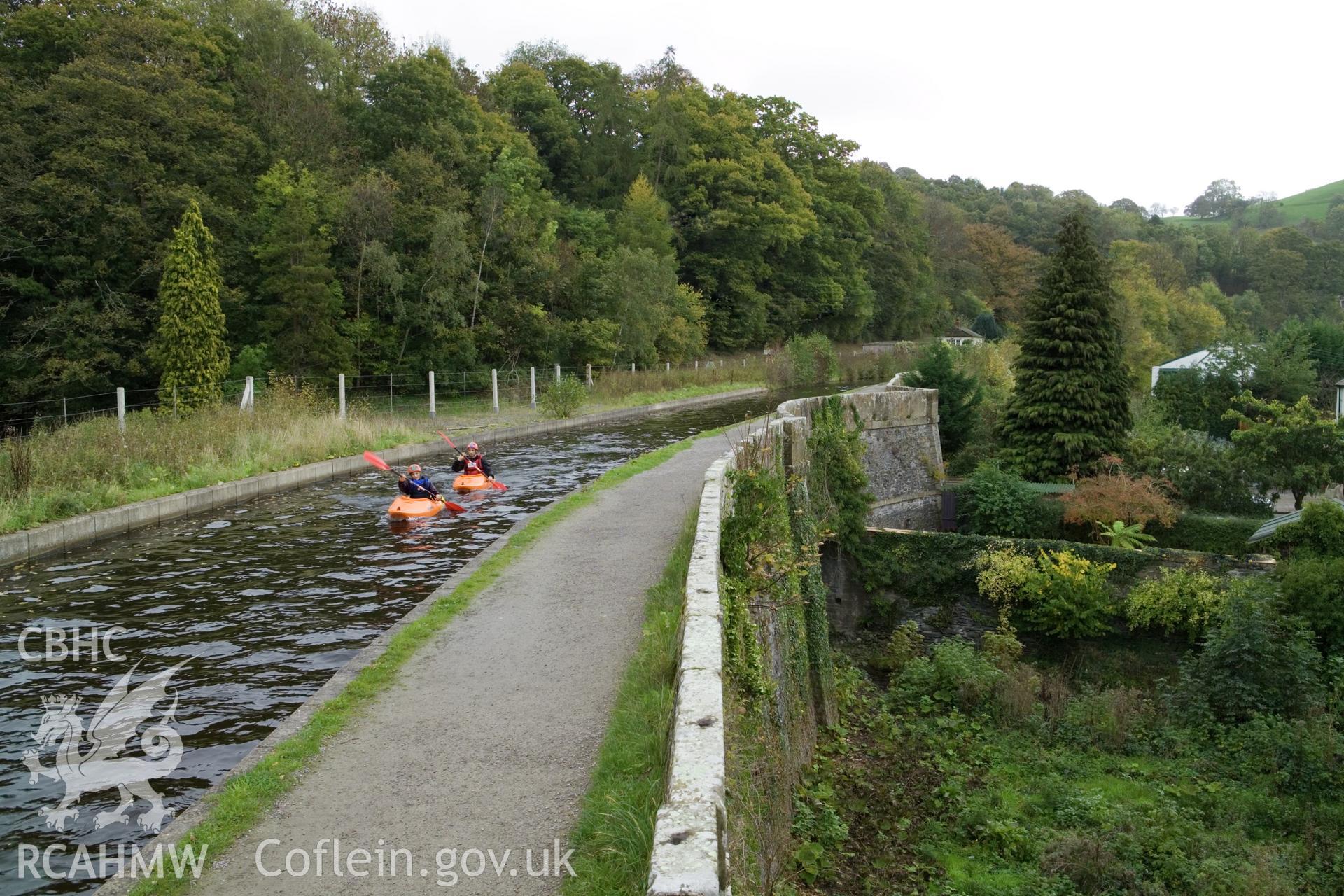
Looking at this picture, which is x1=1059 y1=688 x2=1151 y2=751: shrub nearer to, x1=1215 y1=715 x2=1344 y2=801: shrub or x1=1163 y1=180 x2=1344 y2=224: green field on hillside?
x1=1215 y1=715 x2=1344 y2=801: shrub

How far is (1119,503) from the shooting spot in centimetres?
1806

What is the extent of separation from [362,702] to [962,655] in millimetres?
10336

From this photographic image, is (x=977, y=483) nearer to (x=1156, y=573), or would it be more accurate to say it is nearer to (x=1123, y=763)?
(x=1156, y=573)

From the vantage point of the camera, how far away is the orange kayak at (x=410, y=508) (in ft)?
46.7

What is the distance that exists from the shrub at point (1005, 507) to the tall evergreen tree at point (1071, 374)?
4.18 ft

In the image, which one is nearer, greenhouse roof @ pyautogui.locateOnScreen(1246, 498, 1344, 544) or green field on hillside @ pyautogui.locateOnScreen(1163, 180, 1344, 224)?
greenhouse roof @ pyautogui.locateOnScreen(1246, 498, 1344, 544)

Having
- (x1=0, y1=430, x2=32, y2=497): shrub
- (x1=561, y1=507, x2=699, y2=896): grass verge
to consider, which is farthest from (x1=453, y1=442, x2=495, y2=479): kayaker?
(x1=561, y1=507, x2=699, y2=896): grass verge

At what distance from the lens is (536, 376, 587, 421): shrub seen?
1134 inches

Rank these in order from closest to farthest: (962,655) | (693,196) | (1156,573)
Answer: (962,655) → (1156,573) → (693,196)

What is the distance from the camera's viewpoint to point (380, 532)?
44.0 ft

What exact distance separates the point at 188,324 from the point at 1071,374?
76.5 feet

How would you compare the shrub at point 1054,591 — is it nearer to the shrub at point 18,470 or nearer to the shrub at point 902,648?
the shrub at point 902,648

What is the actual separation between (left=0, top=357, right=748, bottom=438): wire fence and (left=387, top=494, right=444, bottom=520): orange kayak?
958cm

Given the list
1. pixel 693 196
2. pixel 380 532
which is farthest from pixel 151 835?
pixel 693 196
